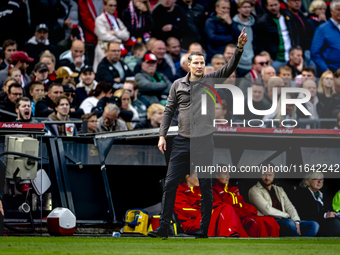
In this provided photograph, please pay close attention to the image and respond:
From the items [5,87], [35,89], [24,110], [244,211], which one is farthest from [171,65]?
[244,211]

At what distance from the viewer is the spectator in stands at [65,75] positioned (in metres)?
10.1

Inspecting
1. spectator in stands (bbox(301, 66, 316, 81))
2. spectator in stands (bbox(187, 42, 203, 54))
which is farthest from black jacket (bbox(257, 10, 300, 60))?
spectator in stands (bbox(187, 42, 203, 54))

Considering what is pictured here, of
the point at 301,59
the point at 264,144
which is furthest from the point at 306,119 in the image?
the point at 301,59

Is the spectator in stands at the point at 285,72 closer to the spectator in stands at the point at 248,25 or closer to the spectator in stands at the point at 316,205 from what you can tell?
the spectator in stands at the point at 248,25

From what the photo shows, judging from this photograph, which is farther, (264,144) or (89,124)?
(89,124)

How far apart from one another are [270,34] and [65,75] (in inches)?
191

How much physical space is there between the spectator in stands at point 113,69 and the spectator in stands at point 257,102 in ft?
10.2

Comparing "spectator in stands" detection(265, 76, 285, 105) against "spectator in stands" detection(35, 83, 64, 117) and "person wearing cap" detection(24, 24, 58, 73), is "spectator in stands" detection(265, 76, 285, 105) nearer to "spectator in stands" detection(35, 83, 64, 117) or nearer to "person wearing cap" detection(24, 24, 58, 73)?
"spectator in stands" detection(35, 83, 64, 117)

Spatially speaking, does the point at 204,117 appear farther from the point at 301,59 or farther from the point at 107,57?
the point at 301,59

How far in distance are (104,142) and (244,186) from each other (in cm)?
191

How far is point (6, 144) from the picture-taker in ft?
20.9

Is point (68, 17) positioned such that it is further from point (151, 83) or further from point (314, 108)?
point (314, 108)

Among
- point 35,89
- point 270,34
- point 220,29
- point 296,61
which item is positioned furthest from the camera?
point 270,34

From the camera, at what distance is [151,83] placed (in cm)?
1053
